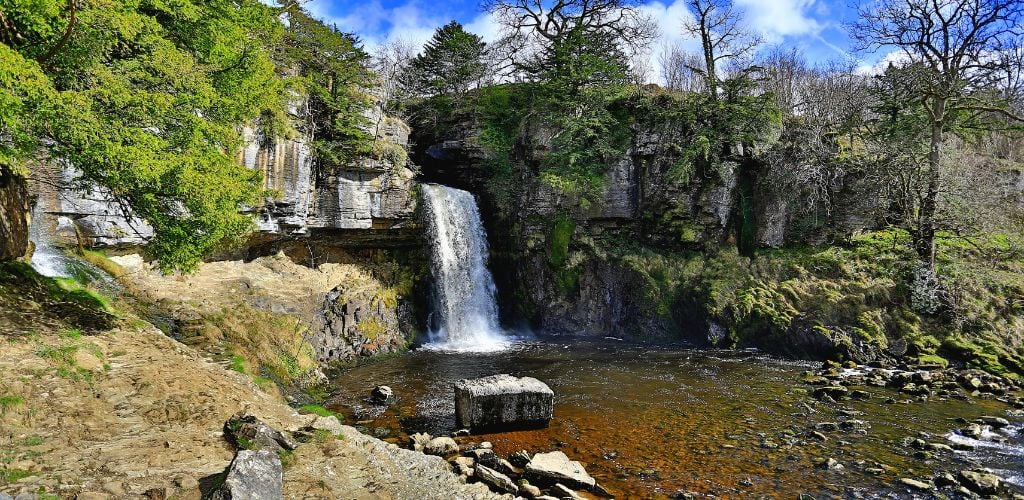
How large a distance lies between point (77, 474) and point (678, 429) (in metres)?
9.65

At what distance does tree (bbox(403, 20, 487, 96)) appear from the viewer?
28.3m

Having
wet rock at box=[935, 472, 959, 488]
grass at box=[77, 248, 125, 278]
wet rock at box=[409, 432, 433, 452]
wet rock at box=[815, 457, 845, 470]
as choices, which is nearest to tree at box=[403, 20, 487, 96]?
grass at box=[77, 248, 125, 278]

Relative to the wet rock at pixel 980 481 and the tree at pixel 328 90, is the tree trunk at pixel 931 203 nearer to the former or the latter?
the wet rock at pixel 980 481

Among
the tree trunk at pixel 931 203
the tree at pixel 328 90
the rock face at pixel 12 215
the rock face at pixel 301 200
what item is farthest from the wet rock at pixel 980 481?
the tree at pixel 328 90

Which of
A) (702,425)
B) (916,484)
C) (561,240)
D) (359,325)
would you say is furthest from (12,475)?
(561,240)

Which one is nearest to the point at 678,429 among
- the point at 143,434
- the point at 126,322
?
the point at 143,434

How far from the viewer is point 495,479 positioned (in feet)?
23.8

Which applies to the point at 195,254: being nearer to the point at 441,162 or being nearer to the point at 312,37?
the point at 312,37

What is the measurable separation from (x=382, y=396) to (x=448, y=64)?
22671 mm

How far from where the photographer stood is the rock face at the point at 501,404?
979 cm

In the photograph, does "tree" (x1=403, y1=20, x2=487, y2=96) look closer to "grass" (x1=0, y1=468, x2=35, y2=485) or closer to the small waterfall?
the small waterfall

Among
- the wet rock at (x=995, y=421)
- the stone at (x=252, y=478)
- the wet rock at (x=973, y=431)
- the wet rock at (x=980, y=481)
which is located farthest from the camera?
the wet rock at (x=995, y=421)

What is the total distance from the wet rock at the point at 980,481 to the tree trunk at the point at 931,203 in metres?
11.7

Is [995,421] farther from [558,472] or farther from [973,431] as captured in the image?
[558,472]
